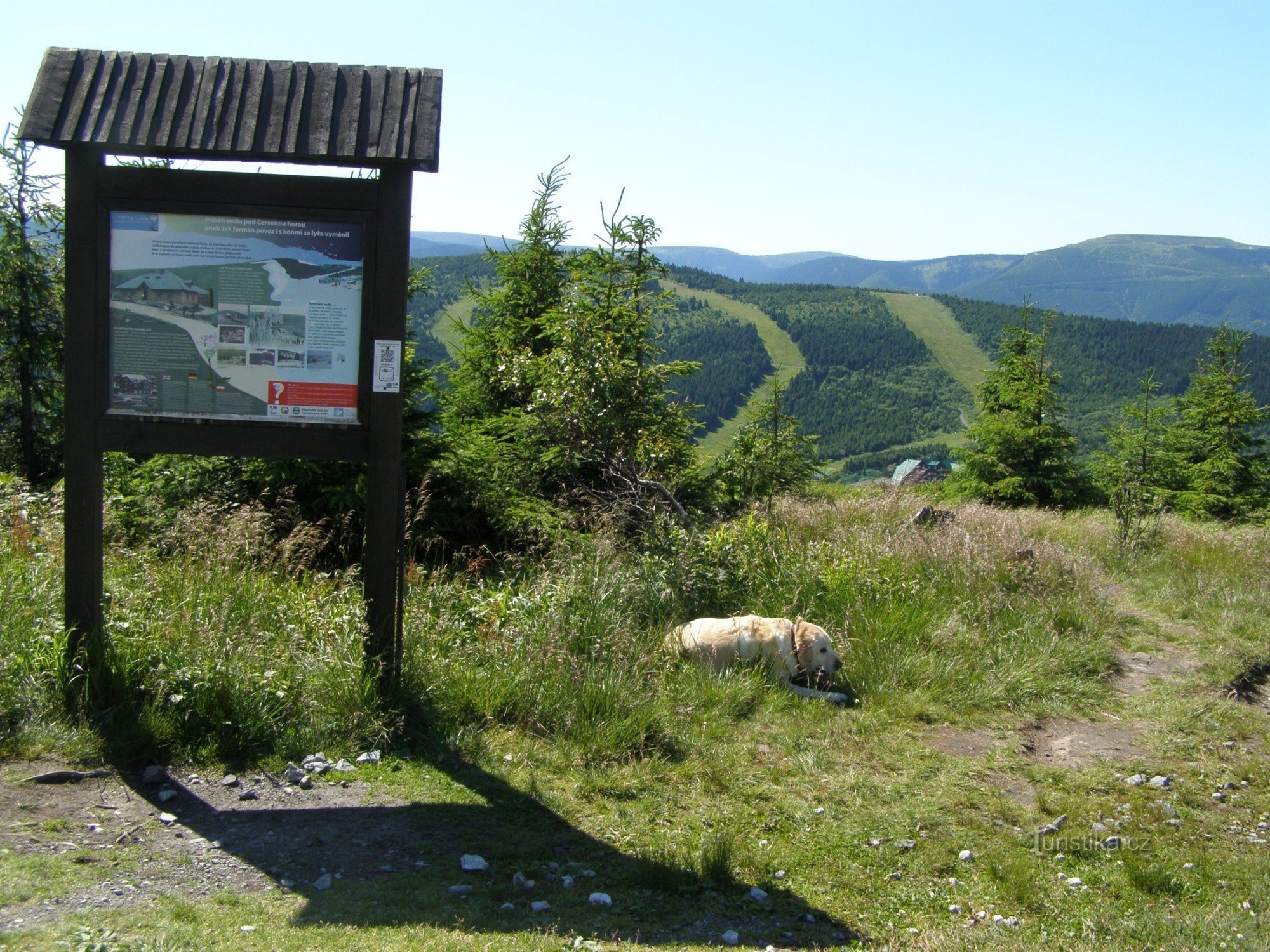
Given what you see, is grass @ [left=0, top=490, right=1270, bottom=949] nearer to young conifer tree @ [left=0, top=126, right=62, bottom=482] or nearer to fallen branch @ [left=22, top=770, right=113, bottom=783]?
fallen branch @ [left=22, top=770, right=113, bottom=783]

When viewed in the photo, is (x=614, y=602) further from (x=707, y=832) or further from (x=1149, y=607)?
(x=1149, y=607)

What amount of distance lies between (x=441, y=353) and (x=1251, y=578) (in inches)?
3011

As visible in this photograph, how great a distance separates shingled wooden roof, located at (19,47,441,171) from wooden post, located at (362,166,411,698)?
0.24 m

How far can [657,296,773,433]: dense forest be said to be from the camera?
112 meters

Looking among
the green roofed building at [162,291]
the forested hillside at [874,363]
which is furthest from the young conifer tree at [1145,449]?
the forested hillside at [874,363]

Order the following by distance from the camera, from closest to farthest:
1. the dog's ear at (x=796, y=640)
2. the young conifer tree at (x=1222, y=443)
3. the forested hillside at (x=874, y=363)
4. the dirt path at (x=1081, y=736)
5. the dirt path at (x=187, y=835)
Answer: the dirt path at (x=187, y=835)
the dirt path at (x=1081, y=736)
the dog's ear at (x=796, y=640)
the young conifer tree at (x=1222, y=443)
the forested hillside at (x=874, y=363)

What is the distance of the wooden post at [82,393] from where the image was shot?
14.9ft

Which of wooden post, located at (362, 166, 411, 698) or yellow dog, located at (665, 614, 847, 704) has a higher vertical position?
wooden post, located at (362, 166, 411, 698)

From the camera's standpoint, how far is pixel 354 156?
4520 millimetres

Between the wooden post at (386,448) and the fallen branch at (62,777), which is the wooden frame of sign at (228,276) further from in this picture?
the fallen branch at (62,777)

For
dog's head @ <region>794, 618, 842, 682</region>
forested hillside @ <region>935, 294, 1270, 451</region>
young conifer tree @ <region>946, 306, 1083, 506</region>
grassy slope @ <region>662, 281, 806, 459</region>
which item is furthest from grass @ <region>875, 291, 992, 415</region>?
dog's head @ <region>794, 618, 842, 682</region>

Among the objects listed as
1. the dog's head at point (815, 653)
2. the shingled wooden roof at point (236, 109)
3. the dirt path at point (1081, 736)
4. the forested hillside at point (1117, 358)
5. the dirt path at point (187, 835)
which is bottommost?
the dirt path at point (1081, 736)

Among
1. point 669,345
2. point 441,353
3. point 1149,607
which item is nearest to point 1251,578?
point 1149,607

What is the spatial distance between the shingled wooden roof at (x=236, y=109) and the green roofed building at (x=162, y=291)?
597mm
